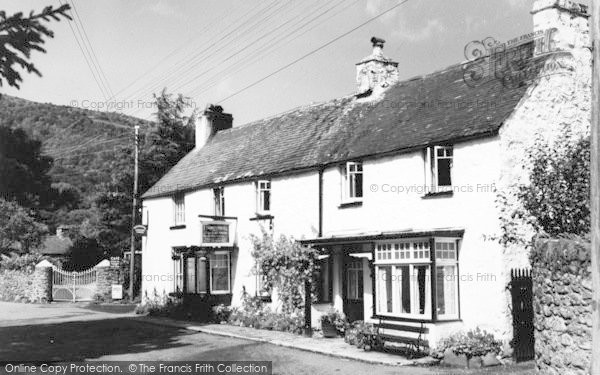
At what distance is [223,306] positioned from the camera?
2477 centimetres

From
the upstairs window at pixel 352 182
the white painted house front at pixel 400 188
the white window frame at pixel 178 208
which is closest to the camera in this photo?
the white painted house front at pixel 400 188

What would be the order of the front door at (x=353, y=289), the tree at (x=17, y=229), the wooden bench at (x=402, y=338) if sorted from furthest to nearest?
the tree at (x=17, y=229)
the front door at (x=353, y=289)
the wooden bench at (x=402, y=338)

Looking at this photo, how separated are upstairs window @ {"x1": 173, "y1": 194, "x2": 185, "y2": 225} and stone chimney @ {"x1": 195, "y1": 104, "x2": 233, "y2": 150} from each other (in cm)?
419

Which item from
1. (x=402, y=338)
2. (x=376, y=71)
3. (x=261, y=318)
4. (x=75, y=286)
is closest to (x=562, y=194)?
(x=402, y=338)

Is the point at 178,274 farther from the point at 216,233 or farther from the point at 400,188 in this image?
the point at 400,188

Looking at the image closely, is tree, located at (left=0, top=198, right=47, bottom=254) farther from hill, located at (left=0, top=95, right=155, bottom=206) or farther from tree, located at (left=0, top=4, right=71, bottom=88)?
tree, located at (left=0, top=4, right=71, bottom=88)

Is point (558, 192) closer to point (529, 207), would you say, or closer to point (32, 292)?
point (529, 207)

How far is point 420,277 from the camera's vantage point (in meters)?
16.1

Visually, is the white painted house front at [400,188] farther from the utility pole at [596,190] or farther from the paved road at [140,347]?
the utility pole at [596,190]

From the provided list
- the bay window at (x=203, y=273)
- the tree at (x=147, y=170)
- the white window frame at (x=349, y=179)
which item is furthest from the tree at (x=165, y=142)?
the white window frame at (x=349, y=179)

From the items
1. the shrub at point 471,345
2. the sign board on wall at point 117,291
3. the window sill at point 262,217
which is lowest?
the sign board on wall at point 117,291

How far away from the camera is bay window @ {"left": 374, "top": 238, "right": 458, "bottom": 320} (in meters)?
15.7

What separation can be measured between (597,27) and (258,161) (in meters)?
18.8

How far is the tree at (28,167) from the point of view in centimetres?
3447
